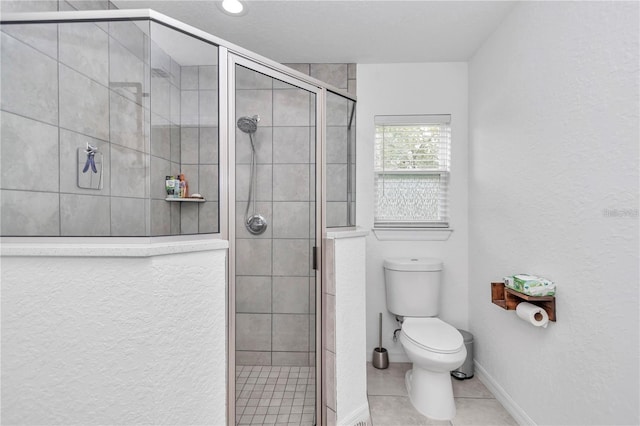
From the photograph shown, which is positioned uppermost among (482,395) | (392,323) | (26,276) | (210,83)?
(210,83)

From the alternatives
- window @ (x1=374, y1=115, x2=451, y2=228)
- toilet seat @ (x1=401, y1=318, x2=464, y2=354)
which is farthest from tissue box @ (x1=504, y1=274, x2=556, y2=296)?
window @ (x1=374, y1=115, x2=451, y2=228)

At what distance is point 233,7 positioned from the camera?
168 cm

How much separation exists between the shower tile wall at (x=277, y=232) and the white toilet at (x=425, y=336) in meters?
0.65

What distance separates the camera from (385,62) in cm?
230

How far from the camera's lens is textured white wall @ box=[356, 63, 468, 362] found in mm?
2303

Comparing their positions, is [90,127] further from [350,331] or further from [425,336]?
[425,336]

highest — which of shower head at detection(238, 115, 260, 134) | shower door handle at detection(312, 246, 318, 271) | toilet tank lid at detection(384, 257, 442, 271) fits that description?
shower head at detection(238, 115, 260, 134)

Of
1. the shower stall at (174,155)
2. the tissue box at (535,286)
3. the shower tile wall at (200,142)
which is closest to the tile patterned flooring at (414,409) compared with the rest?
the shower stall at (174,155)

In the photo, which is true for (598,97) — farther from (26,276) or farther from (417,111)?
→ (26,276)

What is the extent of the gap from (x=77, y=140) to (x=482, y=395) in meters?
2.50

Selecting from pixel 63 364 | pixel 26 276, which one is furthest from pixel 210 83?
pixel 63 364

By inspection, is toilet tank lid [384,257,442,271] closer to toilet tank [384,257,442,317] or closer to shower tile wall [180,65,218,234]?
toilet tank [384,257,442,317]

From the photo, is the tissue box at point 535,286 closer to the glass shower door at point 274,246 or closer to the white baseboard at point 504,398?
the white baseboard at point 504,398

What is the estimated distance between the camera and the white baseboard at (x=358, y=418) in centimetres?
158
